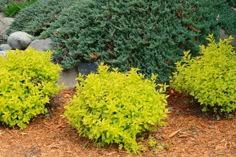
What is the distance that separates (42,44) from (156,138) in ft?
7.50

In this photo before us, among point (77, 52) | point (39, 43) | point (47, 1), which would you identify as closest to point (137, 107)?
point (77, 52)

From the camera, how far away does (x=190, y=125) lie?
4859 millimetres

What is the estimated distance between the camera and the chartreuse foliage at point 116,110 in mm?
4273

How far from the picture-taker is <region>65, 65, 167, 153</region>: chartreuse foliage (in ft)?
14.0

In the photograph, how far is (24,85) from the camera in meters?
4.86

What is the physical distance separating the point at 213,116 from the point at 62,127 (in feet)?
4.91

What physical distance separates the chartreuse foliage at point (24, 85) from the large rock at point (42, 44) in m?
0.92

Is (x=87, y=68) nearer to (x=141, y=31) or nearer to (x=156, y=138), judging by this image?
(x=141, y=31)

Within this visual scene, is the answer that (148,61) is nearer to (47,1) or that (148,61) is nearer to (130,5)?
(130,5)

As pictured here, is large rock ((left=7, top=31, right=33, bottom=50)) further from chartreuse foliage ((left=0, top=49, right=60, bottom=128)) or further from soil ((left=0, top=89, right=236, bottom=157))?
soil ((left=0, top=89, right=236, bottom=157))

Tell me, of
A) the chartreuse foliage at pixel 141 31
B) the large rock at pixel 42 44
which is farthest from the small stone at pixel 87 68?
the large rock at pixel 42 44

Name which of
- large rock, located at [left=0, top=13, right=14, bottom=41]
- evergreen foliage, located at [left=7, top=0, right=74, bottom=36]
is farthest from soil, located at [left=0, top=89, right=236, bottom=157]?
large rock, located at [left=0, top=13, right=14, bottom=41]

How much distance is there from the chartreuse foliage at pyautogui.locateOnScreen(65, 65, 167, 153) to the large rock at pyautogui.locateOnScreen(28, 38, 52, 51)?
1695 millimetres

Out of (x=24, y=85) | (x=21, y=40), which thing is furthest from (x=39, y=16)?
(x=24, y=85)
